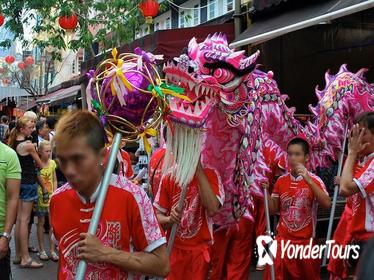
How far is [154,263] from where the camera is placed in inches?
87.4

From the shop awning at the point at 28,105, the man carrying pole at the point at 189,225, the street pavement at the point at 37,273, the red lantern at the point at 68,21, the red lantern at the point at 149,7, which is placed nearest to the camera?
the man carrying pole at the point at 189,225

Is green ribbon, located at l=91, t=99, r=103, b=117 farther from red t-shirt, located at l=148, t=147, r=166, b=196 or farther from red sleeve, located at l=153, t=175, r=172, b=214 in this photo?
red t-shirt, located at l=148, t=147, r=166, b=196

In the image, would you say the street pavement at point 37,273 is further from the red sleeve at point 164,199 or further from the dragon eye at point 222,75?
the dragon eye at point 222,75

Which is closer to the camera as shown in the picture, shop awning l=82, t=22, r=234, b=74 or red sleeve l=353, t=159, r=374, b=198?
red sleeve l=353, t=159, r=374, b=198

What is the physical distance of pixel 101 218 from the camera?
220cm

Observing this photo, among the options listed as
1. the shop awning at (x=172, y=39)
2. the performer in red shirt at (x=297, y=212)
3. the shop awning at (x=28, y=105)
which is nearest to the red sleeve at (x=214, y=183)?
→ the performer in red shirt at (x=297, y=212)

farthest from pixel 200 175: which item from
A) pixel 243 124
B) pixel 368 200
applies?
pixel 368 200

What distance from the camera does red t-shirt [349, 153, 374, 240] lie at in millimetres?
3799

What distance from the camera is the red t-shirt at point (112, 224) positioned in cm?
221

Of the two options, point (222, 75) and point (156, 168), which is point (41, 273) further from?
point (222, 75)

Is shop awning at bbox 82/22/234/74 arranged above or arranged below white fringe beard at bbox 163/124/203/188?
above

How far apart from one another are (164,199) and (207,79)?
35.9 inches

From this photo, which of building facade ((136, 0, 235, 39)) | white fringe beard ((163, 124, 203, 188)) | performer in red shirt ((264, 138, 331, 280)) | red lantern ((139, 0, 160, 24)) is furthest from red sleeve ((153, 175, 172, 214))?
building facade ((136, 0, 235, 39))

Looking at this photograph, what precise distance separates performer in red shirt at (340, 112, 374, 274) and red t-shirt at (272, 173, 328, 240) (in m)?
0.76
